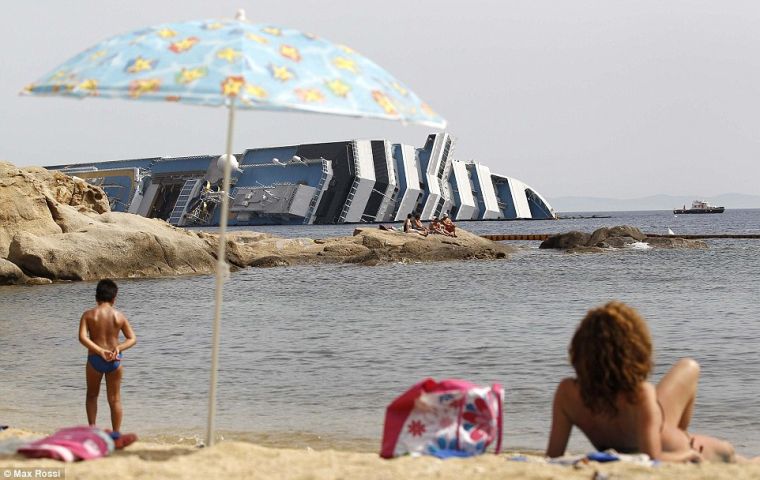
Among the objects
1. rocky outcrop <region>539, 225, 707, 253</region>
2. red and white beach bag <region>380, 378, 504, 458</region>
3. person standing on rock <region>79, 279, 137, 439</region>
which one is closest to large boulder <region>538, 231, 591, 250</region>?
rocky outcrop <region>539, 225, 707, 253</region>

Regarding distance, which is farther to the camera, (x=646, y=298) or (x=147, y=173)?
(x=147, y=173)

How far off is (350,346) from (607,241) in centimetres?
2773

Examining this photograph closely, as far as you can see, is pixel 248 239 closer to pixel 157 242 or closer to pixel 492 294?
pixel 157 242

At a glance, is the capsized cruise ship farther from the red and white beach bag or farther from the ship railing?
the red and white beach bag

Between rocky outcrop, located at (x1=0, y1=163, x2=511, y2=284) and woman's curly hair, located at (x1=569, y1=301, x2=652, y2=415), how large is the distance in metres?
21.2

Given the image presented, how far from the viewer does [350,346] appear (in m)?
13.9

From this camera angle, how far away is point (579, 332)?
4.77m

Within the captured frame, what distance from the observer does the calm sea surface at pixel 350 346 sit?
898cm

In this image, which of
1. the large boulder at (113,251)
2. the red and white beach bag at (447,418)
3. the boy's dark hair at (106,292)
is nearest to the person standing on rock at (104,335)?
the boy's dark hair at (106,292)

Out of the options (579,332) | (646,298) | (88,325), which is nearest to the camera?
(579,332)

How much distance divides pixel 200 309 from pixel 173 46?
14669 mm

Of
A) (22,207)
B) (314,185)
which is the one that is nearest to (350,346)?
(22,207)

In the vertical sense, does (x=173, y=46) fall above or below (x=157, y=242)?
above

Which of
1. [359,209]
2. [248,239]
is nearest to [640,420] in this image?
[248,239]
